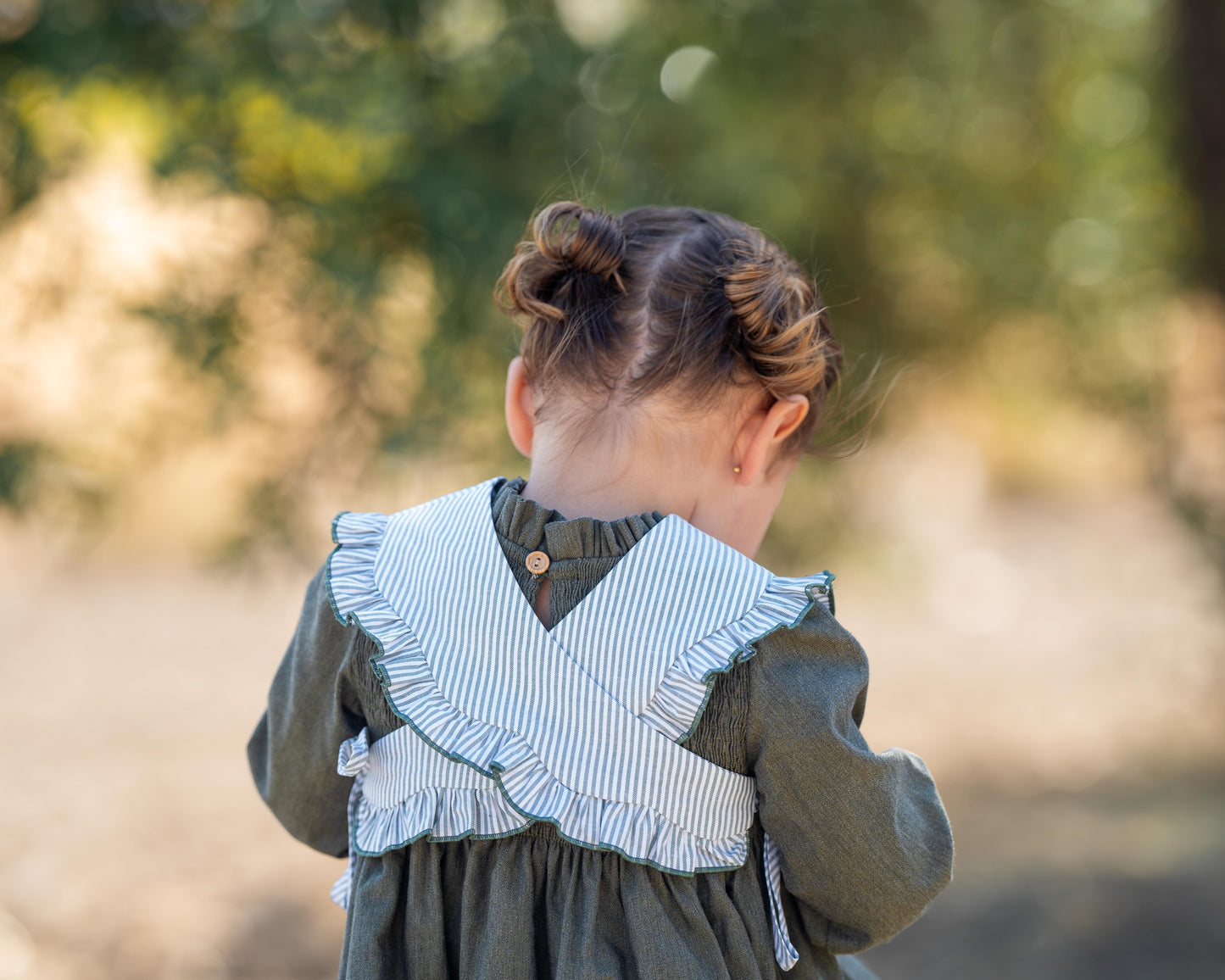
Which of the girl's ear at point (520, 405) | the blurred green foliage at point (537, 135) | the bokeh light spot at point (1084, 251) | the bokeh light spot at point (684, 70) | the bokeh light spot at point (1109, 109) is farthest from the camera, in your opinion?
the bokeh light spot at point (1109, 109)

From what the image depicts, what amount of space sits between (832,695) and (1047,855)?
143 inches

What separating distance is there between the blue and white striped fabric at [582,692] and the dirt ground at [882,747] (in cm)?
142

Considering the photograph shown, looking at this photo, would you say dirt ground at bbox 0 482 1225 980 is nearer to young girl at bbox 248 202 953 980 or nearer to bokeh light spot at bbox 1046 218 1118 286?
A: bokeh light spot at bbox 1046 218 1118 286

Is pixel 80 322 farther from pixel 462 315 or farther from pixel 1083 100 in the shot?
pixel 1083 100

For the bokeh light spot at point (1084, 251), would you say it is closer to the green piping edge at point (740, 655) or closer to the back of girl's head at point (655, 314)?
the back of girl's head at point (655, 314)

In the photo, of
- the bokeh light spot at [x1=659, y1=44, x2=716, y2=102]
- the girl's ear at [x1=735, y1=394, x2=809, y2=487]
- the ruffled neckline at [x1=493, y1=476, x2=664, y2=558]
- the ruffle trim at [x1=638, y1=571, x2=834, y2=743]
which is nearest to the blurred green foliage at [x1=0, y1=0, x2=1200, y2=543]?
the bokeh light spot at [x1=659, y1=44, x2=716, y2=102]

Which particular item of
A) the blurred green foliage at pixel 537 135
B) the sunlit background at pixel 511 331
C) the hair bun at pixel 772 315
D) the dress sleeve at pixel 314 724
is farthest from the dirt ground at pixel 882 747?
the hair bun at pixel 772 315

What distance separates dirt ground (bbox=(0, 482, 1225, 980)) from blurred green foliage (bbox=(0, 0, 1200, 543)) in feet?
2.32

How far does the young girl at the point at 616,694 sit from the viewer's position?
1098 mm

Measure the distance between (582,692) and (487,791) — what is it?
0.15 meters

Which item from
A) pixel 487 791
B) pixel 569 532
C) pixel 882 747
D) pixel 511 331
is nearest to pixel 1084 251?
pixel 511 331

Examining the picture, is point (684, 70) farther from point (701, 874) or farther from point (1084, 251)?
point (701, 874)

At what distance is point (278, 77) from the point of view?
2.14m

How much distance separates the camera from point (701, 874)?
1.16m
